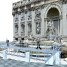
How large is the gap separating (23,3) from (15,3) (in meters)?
3.87

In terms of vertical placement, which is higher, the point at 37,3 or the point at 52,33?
the point at 37,3

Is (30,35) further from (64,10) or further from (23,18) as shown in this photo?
(64,10)

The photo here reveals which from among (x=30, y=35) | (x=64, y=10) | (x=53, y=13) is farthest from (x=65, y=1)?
(x=30, y=35)

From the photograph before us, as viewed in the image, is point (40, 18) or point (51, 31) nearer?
point (51, 31)

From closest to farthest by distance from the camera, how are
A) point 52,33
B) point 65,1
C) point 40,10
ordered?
point 65,1, point 52,33, point 40,10

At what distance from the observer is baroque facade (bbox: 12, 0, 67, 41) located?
33403 mm

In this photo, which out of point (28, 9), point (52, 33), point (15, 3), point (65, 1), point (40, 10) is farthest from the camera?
point (15, 3)

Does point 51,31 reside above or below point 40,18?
below

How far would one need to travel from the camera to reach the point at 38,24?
38.2 m

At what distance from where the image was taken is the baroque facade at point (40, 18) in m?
33.4

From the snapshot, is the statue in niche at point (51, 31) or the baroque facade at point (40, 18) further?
the statue in niche at point (51, 31)

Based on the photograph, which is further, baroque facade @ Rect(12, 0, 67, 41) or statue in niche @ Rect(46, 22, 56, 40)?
statue in niche @ Rect(46, 22, 56, 40)

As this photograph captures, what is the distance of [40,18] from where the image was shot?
3725cm

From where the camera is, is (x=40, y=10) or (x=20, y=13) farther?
(x=20, y=13)
